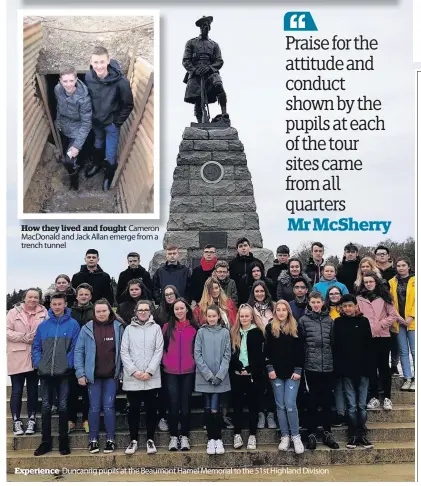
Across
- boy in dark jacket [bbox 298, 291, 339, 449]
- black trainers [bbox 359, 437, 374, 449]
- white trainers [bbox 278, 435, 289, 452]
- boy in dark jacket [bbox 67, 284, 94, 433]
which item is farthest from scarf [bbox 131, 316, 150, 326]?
black trainers [bbox 359, 437, 374, 449]

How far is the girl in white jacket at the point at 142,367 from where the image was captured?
7.30 m

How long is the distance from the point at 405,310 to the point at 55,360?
4.20 m

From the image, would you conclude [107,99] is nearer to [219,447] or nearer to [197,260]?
[197,260]

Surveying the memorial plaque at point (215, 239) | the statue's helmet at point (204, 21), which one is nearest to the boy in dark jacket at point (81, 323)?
the memorial plaque at point (215, 239)

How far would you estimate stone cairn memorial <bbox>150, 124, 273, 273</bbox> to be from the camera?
10.9 metres

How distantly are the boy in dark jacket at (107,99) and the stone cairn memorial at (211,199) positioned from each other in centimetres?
173

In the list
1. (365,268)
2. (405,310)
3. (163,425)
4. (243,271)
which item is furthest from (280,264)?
(163,425)

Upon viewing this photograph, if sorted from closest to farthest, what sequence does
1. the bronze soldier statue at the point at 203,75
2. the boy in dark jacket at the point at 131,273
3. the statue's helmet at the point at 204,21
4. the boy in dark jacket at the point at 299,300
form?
the boy in dark jacket at the point at 299,300 → the boy in dark jacket at the point at 131,273 → the statue's helmet at the point at 204,21 → the bronze soldier statue at the point at 203,75

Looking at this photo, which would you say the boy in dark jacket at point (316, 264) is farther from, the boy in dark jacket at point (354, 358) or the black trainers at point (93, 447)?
the black trainers at point (93, 447)

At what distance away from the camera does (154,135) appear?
9.32 m

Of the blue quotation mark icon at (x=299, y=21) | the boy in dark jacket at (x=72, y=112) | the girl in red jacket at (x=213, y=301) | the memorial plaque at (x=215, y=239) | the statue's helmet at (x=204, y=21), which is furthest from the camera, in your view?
the memorial plaque at (x=215, y=239)

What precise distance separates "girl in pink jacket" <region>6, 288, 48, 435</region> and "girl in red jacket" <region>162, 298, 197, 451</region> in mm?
1522

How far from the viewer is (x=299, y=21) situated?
894 centimetres

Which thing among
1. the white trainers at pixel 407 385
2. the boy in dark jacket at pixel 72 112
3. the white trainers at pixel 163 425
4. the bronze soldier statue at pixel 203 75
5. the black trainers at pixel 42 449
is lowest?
the black trainers at pixel 42 449
